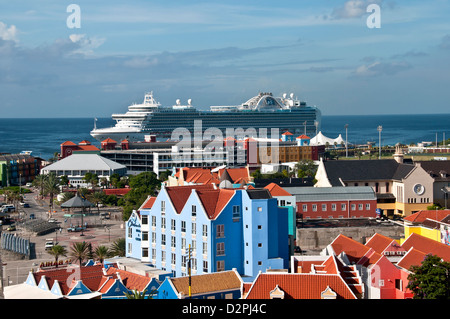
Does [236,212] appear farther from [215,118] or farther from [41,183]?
[215,118]

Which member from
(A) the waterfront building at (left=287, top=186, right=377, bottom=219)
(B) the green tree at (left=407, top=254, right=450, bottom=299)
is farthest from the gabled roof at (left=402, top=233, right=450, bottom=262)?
(A) the waterfront building at (left=287, top=186, right=377, bottom=219)

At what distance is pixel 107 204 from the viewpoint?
62.2m

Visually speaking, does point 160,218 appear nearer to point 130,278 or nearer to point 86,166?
point 130,278

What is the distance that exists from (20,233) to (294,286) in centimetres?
3252

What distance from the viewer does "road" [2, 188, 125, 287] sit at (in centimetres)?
3597

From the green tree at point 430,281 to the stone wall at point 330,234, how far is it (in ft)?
53.5

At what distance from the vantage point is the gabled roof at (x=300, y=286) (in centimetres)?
2152

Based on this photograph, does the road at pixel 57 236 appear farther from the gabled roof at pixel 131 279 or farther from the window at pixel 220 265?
the window at pixel 220 265

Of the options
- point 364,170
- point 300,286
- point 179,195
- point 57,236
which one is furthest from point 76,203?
point 300,286

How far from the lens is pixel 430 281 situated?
2217 cm

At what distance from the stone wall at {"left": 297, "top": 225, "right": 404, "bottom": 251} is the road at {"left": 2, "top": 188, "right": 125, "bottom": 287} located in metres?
12.3

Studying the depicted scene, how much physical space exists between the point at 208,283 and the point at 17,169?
63466 millimetres

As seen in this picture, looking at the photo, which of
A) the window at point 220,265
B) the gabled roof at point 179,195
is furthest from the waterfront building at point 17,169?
→ the window at point 220,265
